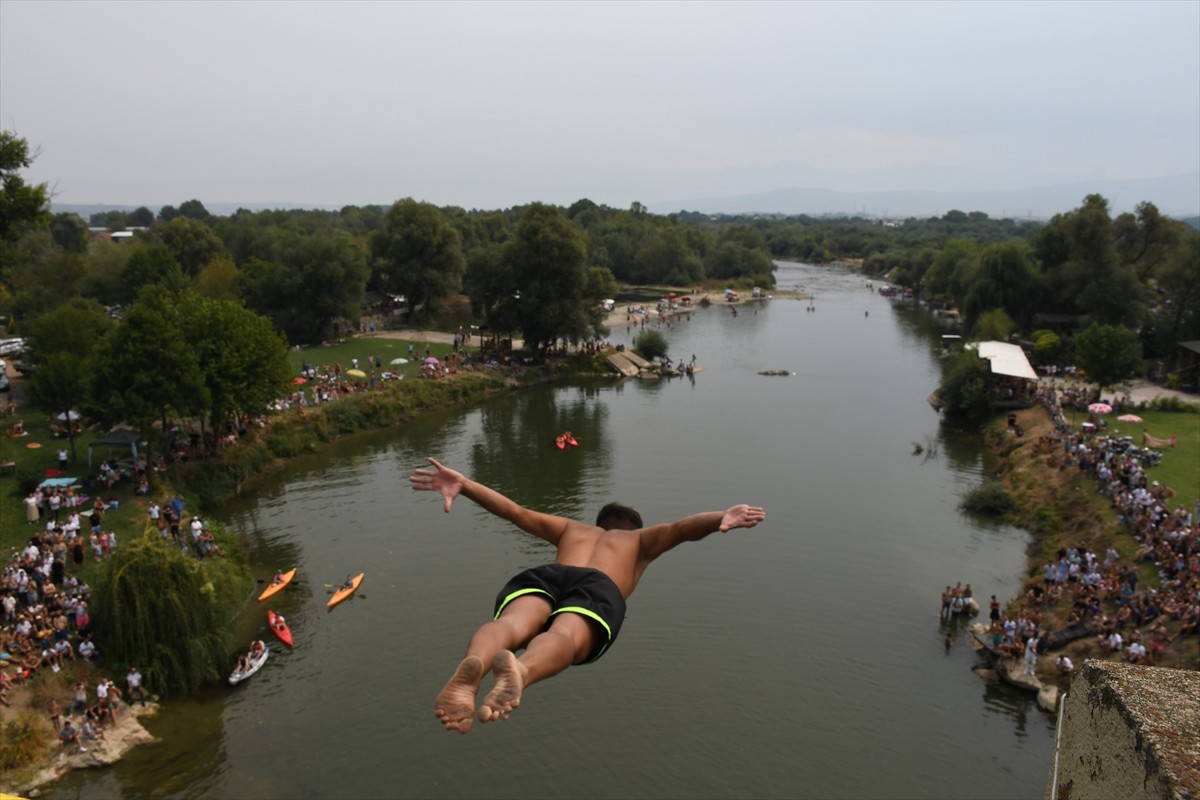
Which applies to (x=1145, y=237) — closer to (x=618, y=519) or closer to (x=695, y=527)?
(x=618, y=519)

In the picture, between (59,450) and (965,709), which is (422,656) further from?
(59,450)

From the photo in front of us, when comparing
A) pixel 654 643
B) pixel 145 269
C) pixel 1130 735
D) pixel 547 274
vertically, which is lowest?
pixel 654 643

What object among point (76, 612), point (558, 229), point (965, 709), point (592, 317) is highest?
point (558, 229)

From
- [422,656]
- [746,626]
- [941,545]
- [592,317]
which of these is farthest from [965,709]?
[592,317]

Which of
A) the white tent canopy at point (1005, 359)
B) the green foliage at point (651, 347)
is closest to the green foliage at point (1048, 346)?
the white tent canopy at point (1005, 359)

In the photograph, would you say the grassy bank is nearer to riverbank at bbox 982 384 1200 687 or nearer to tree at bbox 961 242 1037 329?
riverbank at bbox 982 384 1200 687

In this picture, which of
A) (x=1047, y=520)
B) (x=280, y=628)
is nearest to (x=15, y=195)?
(x=280, y=628)

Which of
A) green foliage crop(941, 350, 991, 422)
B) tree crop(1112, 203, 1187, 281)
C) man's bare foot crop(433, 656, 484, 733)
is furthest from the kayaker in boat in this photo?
tree crop(1112, 203, 1187, 281)
